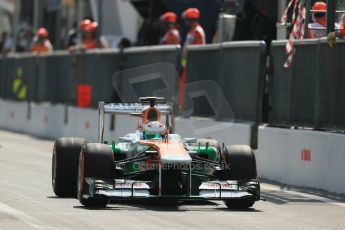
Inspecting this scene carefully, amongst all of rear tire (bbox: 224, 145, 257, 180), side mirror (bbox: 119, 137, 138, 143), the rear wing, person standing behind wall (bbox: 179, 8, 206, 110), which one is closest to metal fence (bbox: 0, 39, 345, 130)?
person standing behind wall (bbox: 179, 8, 206, 110)

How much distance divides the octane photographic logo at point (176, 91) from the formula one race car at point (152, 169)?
5.76 metres

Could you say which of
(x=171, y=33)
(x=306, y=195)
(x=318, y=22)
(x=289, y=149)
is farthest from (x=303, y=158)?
(x=171, y=33)

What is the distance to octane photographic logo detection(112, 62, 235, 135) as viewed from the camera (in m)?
20.2

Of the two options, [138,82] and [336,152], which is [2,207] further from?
[138,82]

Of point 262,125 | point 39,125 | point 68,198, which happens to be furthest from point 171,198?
point 39,125

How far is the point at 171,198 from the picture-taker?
42.2ft

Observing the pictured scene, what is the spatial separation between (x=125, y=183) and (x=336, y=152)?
3.80m

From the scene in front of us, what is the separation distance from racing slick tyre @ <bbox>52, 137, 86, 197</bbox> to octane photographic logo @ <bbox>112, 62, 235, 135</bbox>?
18.9 ft

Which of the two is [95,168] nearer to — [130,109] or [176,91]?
[130,109]

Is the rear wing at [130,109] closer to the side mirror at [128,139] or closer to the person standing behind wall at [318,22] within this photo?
the side mirror at [128,139]

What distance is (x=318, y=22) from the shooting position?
60.4ft

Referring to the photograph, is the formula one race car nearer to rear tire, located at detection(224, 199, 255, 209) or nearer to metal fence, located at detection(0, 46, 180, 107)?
rear tire, located at detection(224, 199, 255, 209)

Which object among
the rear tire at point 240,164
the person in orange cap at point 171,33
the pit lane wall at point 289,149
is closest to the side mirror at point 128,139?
the rear tire at point 240,164

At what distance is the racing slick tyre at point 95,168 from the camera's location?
42.4 feet
